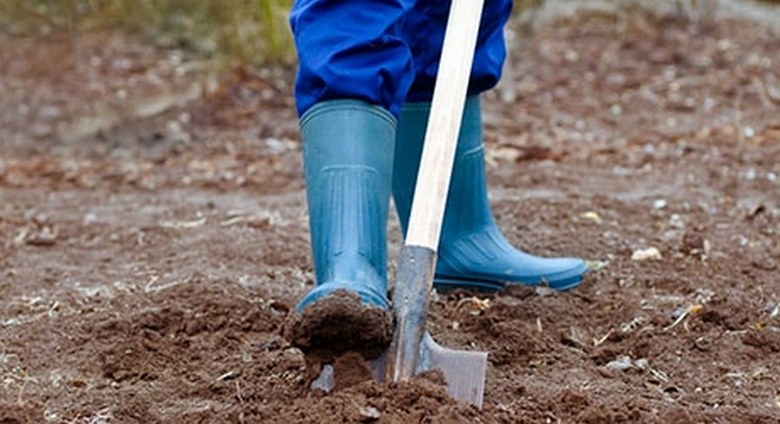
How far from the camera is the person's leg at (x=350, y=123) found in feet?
7.19

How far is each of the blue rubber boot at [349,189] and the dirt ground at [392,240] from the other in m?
0.20

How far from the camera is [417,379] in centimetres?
204

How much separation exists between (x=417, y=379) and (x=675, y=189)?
2.31 metres

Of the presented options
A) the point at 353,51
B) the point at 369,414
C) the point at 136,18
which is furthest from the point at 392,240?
the point at 136,18

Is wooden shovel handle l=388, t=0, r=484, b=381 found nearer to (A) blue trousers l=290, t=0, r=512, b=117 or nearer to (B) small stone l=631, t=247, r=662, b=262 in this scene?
(A) blue trousers l=290, t=0, r=512, b=117

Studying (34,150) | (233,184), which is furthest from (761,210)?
(34,150)

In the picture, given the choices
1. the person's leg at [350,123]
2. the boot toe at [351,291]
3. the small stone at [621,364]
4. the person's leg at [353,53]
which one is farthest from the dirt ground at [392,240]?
the person's leg at [353,53]

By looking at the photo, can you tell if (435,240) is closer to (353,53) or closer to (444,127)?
(444,127)

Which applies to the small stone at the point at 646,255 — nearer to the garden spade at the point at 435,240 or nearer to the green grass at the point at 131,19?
the garden spade at the point at 435,240

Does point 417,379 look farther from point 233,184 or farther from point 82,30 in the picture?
point 82,30

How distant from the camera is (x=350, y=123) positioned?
227 centimetres

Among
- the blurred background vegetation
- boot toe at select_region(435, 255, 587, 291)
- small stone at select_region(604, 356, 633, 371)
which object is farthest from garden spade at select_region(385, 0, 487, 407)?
the blurred background vegetation

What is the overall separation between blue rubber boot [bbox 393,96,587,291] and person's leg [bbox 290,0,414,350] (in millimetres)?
539

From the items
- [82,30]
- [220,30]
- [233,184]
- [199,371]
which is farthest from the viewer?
[82,30]
